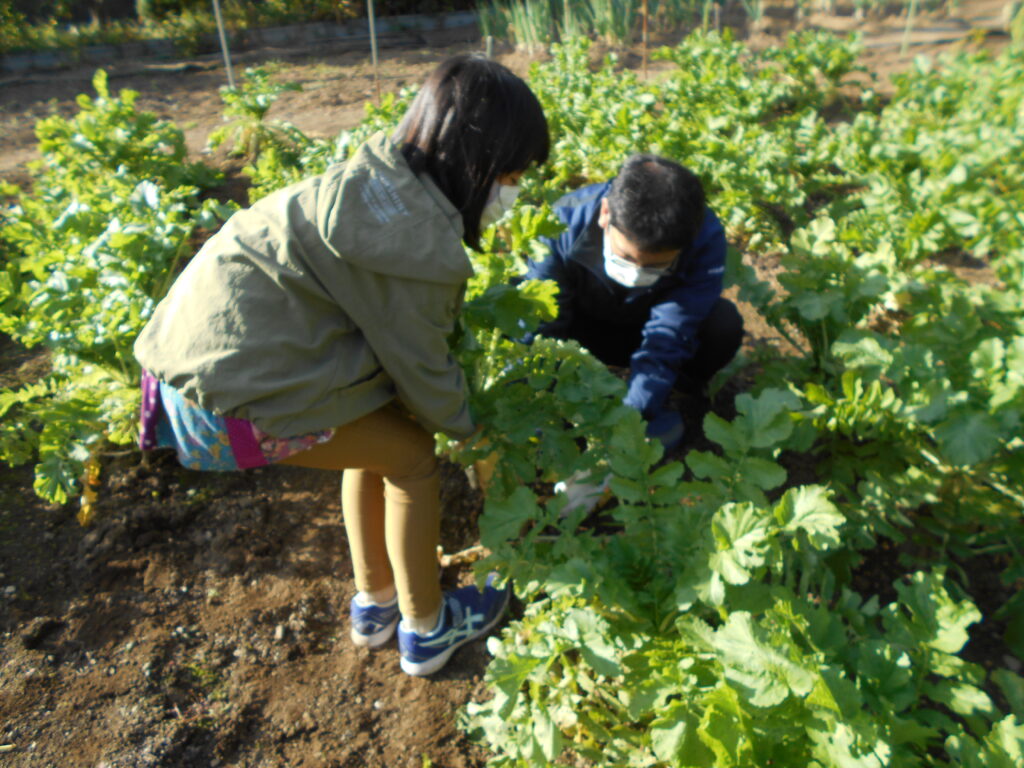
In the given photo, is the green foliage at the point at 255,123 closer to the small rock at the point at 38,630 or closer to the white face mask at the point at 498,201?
the small rock at the point at 38,630

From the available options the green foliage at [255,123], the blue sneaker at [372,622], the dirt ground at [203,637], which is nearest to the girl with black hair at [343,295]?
the blue sneaker at [372,622]

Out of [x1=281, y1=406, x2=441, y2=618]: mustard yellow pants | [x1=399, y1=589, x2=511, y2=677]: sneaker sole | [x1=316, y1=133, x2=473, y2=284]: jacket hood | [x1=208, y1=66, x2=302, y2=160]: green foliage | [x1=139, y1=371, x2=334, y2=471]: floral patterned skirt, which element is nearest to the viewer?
[x1=316, y1=133, x2=473, y2=284]: jacket hood

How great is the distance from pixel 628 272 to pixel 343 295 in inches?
47.0

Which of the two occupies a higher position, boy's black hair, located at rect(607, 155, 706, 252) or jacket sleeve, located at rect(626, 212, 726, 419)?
boy's black hair, located at rect(607, 155, 706, 252)

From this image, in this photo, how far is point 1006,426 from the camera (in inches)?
75.7

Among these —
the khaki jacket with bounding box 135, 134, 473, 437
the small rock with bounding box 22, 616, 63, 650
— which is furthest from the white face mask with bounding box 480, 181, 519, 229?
the small rock with bounding box 22, 616, 63, 650

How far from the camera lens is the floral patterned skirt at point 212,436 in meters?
1.47

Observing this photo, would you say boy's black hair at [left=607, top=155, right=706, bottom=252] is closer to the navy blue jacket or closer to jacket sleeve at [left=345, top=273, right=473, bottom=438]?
the navy blue jacket

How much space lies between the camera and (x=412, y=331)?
1.40 meters

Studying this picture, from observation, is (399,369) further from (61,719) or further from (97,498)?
(97,498)

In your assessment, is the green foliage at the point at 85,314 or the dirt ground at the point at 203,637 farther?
the green foliage at the point at 85,314

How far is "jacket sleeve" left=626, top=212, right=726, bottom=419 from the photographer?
2.43 meters

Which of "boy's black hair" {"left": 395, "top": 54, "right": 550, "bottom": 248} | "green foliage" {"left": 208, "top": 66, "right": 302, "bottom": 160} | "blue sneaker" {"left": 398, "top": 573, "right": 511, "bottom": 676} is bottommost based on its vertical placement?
"blue sneaker" {"left": 398, "top": 573, "right": 511, "bottom": 676}

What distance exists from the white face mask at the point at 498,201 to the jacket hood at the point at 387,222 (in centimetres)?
15
